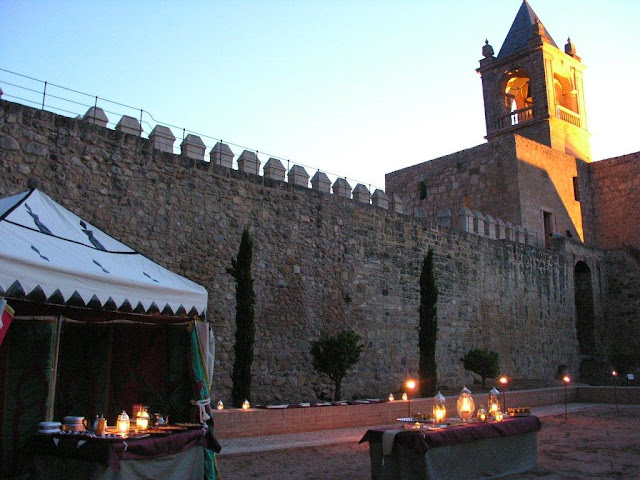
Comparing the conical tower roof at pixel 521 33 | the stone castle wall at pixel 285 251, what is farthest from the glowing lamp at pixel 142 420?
the conical tower roof at pixel 521 33

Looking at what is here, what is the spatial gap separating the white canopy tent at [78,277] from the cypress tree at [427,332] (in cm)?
809

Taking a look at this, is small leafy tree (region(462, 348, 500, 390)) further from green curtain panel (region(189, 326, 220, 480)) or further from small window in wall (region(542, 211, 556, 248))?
green curtain panel (region(189, 326, 220, 480))

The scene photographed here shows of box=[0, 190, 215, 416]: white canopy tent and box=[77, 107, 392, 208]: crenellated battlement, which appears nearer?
box=[0, 190, 215, 416]: white canopy tent

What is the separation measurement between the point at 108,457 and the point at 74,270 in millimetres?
1620

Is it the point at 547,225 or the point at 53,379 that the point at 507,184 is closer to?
the point at 547,225

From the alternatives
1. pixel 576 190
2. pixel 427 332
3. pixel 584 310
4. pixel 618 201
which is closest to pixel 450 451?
pixel 427 332

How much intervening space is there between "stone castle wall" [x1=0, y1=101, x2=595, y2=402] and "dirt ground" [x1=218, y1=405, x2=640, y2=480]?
388 centimetres

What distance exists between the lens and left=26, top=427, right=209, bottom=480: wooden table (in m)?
4.58

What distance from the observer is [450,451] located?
5875 millimetres

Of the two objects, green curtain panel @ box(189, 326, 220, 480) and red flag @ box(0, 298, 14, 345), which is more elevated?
red flag @ box(0, 298, 14, 345)

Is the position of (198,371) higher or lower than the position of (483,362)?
lower

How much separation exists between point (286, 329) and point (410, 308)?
4.07 meters

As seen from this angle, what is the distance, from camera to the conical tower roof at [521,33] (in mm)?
26109

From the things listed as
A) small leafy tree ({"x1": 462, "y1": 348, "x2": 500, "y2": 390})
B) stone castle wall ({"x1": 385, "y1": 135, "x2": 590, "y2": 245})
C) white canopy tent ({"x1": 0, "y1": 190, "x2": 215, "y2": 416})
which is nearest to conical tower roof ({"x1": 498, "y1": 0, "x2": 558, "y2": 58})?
stone castle wall ({"x1": 385, "y1": 135, "x2": 590, "y2": 245})
